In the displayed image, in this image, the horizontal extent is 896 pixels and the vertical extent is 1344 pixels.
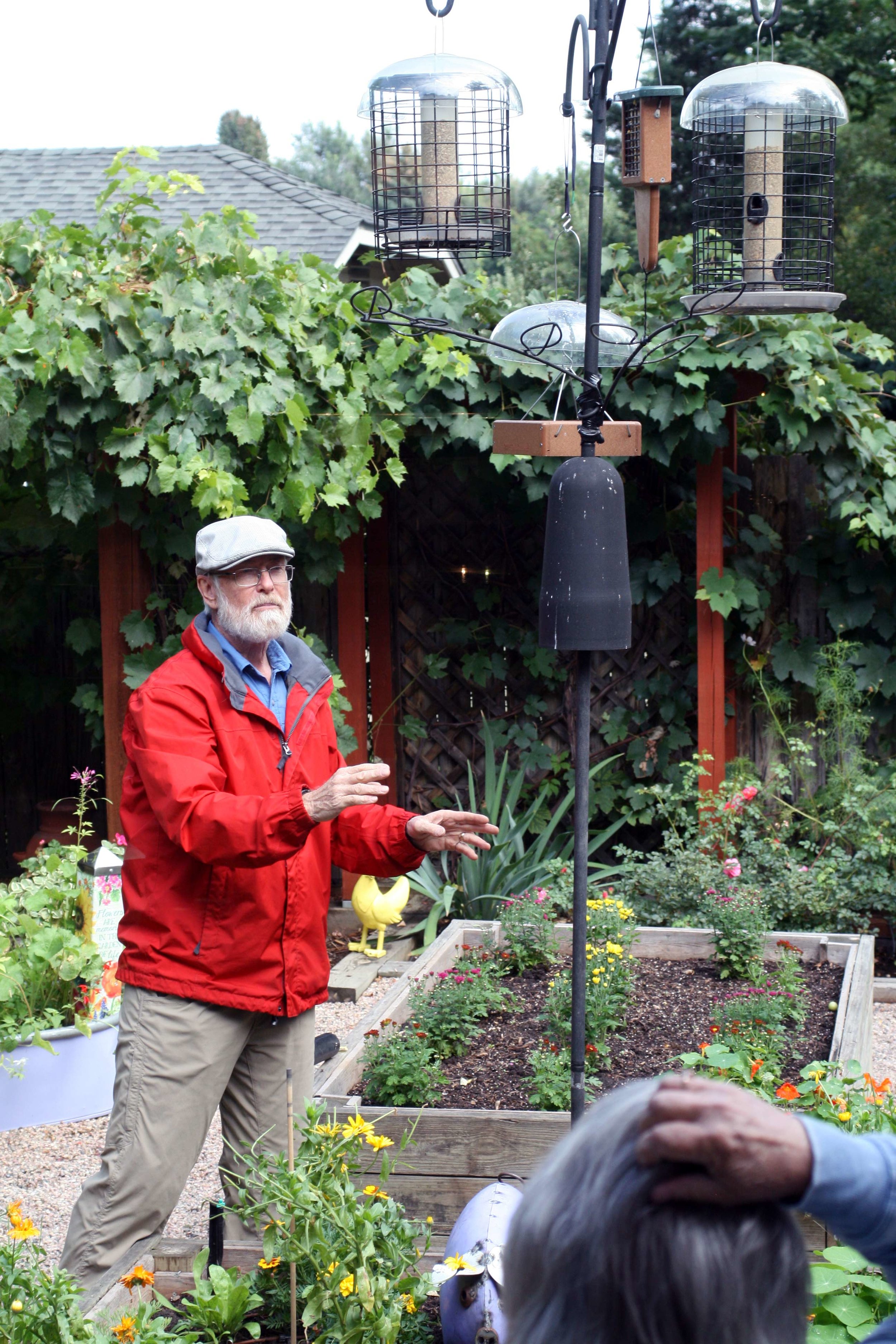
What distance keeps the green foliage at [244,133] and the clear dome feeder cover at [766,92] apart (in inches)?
1706

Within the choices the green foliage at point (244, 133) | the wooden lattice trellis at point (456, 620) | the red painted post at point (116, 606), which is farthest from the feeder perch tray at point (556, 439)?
the green foliage at point (244, 133)

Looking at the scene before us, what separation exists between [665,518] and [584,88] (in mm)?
3102

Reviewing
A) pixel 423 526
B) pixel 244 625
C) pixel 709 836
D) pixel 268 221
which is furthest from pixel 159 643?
pixel 268 221

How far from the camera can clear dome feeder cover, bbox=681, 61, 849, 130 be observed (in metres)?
3.12

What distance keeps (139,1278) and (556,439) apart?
71.4 inches

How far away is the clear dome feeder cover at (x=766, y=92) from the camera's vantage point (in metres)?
3.12

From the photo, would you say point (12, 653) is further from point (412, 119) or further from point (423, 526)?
point (412, 119)

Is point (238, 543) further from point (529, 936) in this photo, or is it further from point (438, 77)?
point (529, 936)

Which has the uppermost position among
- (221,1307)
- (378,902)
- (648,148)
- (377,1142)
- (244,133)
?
(244,133)

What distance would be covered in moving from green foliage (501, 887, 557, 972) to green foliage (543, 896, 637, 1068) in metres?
0.19

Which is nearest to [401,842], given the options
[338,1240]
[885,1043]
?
[338,1240]

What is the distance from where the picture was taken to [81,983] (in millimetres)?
3748

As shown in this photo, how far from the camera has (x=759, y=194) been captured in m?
3.48

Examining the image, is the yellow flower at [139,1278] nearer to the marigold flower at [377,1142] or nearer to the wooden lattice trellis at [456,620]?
the marigold flower at [377,1142]
